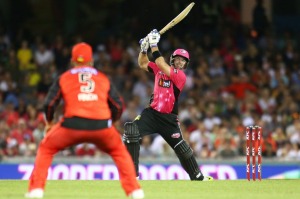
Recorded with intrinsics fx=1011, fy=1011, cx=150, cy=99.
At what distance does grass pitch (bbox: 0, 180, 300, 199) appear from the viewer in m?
11.6

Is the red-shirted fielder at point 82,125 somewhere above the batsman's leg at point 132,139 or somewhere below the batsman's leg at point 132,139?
below

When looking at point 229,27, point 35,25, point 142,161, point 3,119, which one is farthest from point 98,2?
point 142,161

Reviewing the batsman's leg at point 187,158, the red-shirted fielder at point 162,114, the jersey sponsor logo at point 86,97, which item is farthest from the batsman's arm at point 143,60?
the jersey sponsor logo at point 86,97

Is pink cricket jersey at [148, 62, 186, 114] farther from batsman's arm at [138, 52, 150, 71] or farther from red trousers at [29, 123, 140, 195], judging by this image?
red trousers at [29, 123, 140, 195]

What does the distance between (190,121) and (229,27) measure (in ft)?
13.2

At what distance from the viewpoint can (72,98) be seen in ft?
34.3

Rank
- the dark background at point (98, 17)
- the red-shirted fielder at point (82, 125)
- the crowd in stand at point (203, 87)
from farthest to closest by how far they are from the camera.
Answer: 1. the dark background at point (98, 17)
2. the crowd in stand at point (203, 87)
3. the red-shirted fielder at point (82, 125)

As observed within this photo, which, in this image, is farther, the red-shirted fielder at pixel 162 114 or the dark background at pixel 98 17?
the dark background at pixel 98 17

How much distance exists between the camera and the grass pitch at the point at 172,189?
11.6 meters

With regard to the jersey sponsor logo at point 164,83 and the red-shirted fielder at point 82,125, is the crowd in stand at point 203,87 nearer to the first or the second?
the jersey sponsor logo at point 164,83

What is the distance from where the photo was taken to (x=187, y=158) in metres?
13.9

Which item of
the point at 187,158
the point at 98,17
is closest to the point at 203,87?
the point at 98,17

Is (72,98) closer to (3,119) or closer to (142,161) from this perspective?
(142,161)

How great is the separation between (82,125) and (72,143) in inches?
9.8
